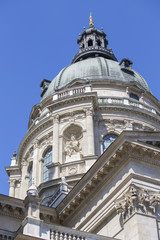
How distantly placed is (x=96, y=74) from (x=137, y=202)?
24823 millimetres

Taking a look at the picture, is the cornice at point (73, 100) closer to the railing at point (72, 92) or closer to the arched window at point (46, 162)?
the railing at point (72, 92)

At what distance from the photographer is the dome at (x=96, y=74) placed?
4084 cm

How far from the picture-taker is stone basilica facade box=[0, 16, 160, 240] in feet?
57.5

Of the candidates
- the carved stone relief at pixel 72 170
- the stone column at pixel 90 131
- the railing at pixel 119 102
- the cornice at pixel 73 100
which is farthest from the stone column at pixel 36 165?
the railing at pixel 119 102

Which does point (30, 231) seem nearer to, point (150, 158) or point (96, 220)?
point (96, 220)

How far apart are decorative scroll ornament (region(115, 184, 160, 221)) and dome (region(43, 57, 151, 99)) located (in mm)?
22465

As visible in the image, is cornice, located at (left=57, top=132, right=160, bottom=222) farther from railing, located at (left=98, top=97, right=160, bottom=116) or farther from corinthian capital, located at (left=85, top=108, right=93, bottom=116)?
railing, located at (left=98, top=97, right=160, bottom=116)

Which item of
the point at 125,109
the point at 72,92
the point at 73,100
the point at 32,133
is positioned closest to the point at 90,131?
the point at 73,100

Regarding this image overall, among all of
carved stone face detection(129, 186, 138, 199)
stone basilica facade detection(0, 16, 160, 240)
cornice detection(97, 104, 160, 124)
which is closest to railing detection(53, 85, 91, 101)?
stone basilica facade detection(0, 16, 160, 240)

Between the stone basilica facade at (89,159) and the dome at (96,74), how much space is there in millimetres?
98

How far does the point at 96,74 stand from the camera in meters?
41.2

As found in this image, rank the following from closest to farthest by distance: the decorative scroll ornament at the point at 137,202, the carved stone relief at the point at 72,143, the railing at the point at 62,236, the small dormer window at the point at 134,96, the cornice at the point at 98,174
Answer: the railing at the point at 62,236 < the decorative scroll ornament at the point at 137,202 < the cornice at the point at 98,174 < the carved stone relief at the point at 72,143 < the small dormer window at the point at 134,96

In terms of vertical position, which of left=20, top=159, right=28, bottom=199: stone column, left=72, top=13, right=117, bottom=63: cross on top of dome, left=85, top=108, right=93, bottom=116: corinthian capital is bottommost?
left=20, top=159, right=28, bottom=199: stone column

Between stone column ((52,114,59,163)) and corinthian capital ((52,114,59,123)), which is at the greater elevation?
corinthian capital ((52,114,59,123))
